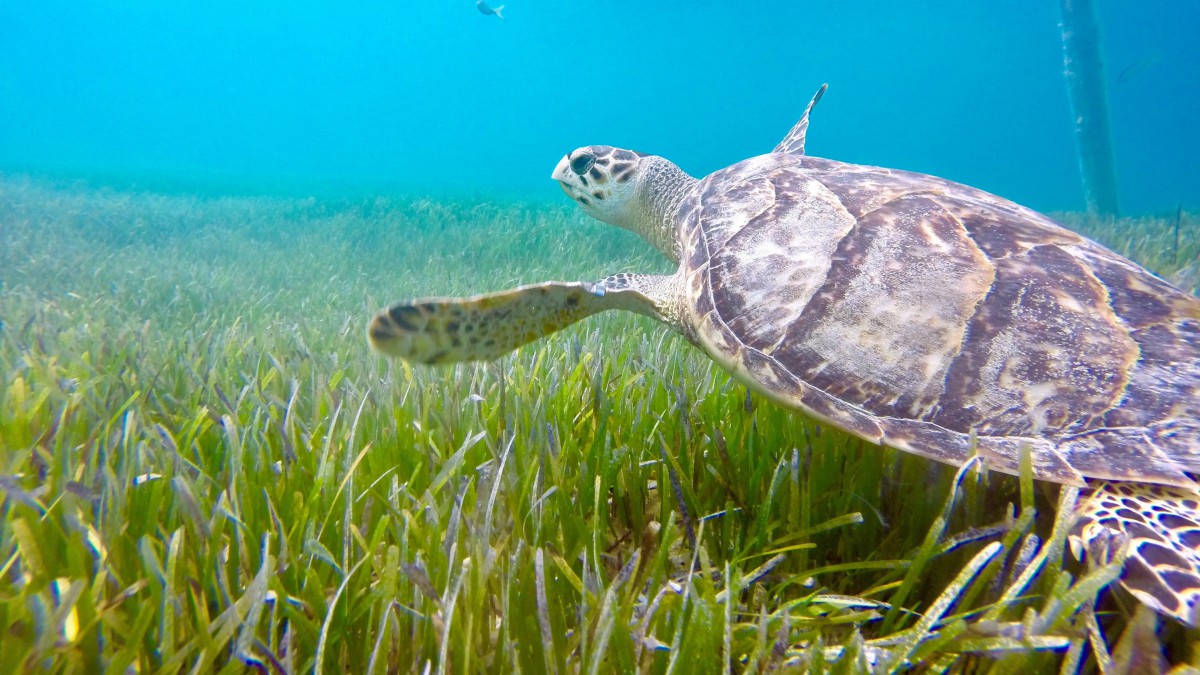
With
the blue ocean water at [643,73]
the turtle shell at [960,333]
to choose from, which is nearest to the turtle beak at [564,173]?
the turtle shell at [960,333]

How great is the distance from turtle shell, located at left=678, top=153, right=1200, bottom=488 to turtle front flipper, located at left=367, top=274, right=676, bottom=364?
0.39 metres

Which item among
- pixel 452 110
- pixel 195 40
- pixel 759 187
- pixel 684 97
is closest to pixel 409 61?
pixel 452 110

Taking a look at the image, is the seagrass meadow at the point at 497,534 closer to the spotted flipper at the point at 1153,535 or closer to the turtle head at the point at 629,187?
the spotted flipper at the point at 1153,535

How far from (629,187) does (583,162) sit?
423mm

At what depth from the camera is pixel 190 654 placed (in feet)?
3.09

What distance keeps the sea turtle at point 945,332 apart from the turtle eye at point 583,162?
5.50ft

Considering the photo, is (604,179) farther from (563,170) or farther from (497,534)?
(497,534)

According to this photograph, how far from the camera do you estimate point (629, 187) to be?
3.66m

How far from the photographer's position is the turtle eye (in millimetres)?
3811

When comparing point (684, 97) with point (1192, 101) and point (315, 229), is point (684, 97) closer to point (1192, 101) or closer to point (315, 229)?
point (1192, 101)

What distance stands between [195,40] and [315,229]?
136 m

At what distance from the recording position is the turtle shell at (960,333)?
1.32 metres

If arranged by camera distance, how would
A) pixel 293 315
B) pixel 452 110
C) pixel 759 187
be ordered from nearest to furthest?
1. pixel 759 187
2. pixel 293 315
3. pixel 452 110

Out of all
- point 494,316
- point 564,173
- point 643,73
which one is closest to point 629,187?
point 564,173
